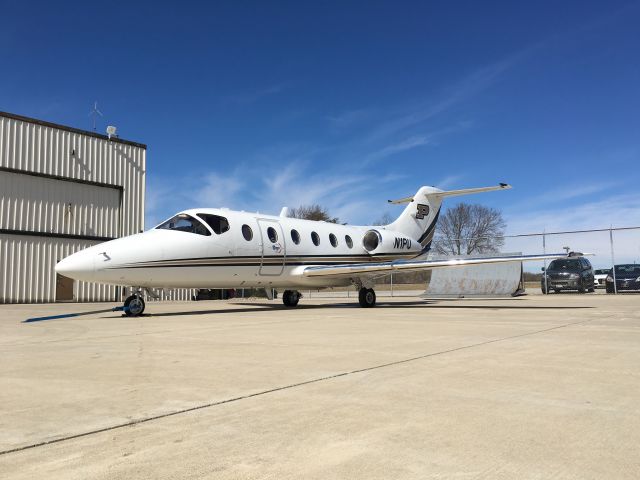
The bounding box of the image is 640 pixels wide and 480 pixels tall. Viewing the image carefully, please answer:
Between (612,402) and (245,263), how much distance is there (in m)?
11.4

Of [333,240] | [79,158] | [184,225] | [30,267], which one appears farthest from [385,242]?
[30,267]

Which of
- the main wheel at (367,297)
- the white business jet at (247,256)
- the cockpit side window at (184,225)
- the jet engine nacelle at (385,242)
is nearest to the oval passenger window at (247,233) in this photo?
the white business jet at (247,256)

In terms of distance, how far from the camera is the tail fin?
20.5 m

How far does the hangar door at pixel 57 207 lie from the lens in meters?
20.7

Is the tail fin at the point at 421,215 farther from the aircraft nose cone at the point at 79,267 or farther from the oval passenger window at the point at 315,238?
the aircraft nose cone at the point at 79,267

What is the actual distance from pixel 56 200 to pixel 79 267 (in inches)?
504

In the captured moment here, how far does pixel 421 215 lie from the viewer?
2097 centimetres

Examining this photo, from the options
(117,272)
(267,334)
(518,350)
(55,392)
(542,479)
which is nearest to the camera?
(542,479)

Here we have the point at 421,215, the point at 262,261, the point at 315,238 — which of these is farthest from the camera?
the point at 421,215

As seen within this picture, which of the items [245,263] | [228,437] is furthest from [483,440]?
[245,263]

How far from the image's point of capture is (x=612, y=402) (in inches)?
135

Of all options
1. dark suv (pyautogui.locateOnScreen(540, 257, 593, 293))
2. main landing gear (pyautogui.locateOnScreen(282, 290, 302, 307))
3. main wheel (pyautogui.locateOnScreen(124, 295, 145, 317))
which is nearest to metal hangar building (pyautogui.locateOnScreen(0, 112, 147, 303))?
main landing gear (pyautogui.locateOnScreen(282, 290, 302, 307))

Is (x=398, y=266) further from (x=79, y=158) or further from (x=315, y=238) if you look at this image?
(x=79, y=158)

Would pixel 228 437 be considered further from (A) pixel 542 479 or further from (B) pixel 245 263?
(B) pixel 245 263
